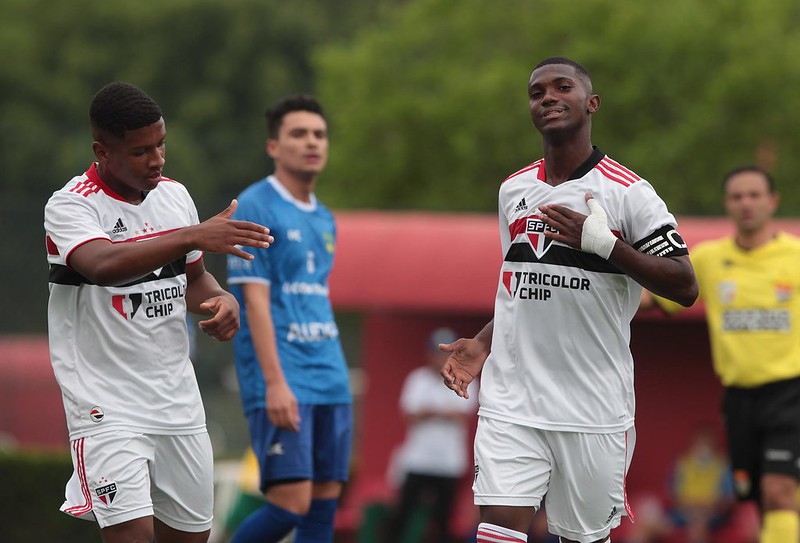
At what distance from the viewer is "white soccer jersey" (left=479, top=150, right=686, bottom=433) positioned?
5.44 m

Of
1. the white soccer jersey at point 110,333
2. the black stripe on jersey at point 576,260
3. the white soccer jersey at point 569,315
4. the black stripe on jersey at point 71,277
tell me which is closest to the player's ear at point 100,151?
the white soccer jersey at point 110,333

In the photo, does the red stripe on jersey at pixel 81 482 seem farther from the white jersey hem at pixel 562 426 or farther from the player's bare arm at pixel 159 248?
the white jersey hem at pixel 562 426

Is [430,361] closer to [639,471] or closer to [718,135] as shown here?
[639,471]

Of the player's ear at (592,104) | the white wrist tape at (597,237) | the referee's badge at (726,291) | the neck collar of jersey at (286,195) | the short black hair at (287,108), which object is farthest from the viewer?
the referee's badge at (726,291)

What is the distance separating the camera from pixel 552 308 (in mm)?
5484

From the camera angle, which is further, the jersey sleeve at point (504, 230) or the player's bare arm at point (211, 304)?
the jersey sleeve at point (504, 230)

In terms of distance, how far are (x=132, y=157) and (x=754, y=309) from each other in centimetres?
438

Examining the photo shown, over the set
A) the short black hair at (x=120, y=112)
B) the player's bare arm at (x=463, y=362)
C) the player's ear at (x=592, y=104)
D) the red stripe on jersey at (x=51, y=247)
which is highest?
the player's ear at (x=592, y=104)

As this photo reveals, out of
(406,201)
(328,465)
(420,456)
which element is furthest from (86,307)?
(406,201)

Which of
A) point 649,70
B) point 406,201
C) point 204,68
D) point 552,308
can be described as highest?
point 204,68

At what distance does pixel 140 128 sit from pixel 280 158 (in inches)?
89.9

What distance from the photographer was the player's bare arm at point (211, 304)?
17.7 feet

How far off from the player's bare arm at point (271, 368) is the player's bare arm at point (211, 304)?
116 cm

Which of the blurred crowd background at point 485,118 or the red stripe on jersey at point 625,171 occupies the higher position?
the blurred crowd background at point 485,118
